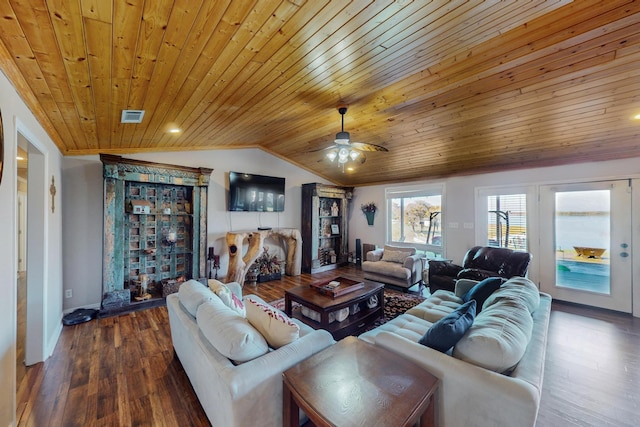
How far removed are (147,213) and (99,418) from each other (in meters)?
2.92

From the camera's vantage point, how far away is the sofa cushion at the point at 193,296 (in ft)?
6.72

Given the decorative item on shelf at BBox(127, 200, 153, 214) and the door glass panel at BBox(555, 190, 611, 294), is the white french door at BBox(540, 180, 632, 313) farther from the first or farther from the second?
the decorative item on shelf at BBox(127, 200, 153, 214)

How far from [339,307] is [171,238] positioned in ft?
10.3

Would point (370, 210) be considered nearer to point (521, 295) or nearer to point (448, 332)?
point (521, 295)

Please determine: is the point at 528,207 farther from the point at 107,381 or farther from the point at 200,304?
the point at 107,381

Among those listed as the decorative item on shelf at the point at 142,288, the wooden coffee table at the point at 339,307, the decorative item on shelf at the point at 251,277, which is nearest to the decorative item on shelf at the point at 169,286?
the decorative item on shelf at the point at 142,288

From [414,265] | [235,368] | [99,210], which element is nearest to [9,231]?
[235,368]

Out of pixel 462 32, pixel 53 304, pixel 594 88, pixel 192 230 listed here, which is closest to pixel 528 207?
pixel 594 88

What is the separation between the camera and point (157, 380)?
2.20 metres

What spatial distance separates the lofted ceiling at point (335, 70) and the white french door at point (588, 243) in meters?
0.58

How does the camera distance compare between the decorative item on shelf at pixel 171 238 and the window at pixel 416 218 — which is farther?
the window at pixel 416 218

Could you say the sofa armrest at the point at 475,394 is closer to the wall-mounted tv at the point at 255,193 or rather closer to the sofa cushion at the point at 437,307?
the sofa cushion at the point at 437,307

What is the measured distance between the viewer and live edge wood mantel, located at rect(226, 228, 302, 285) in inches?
189

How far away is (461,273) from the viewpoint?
3.93 meters
